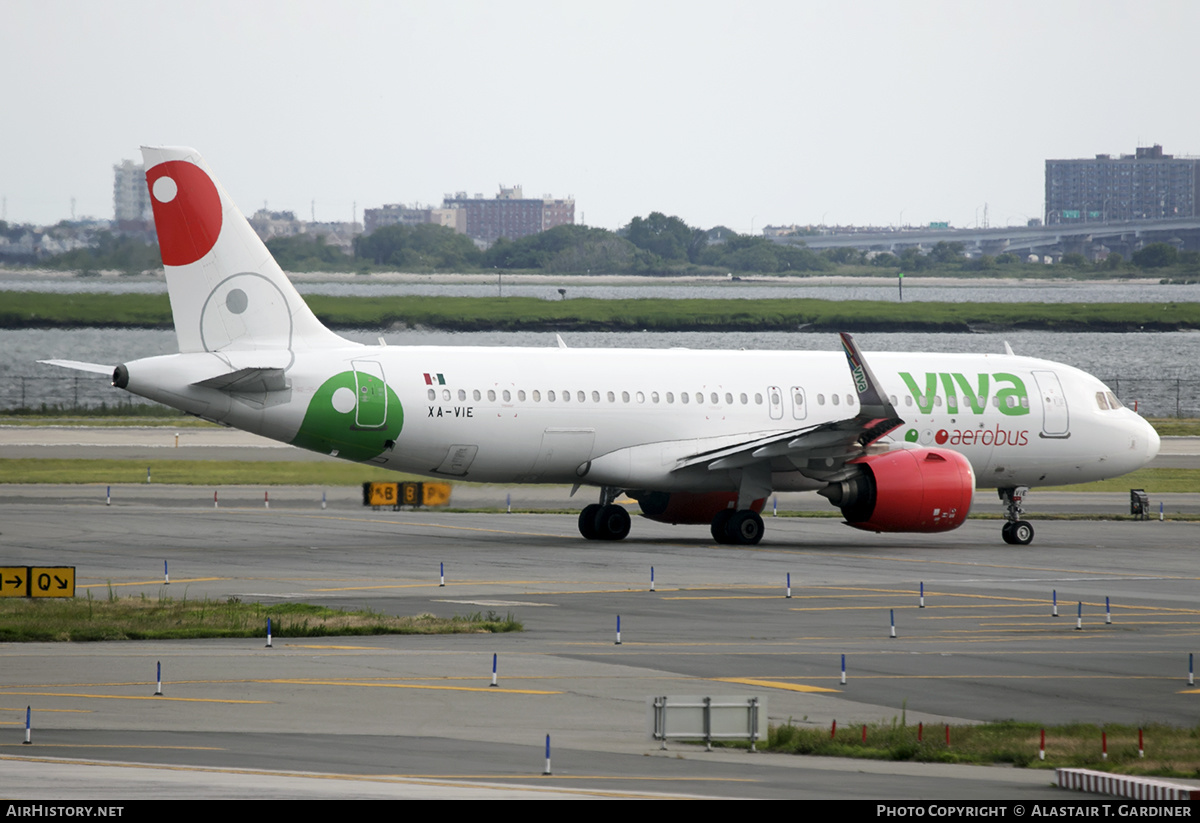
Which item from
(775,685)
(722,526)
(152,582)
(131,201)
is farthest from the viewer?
(131,201)

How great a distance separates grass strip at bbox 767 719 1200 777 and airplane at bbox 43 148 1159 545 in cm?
1747

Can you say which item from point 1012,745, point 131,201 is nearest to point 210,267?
point 1012,745

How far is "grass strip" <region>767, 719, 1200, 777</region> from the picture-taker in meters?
15.8

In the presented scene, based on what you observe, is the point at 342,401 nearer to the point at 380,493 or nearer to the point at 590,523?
the point at 590,523

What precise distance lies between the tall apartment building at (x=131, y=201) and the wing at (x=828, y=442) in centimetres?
4556

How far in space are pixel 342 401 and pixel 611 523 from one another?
7.70m

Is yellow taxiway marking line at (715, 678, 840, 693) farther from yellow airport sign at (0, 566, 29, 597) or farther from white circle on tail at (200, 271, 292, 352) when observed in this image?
white circle on tail at (200, 271, 292, 352)

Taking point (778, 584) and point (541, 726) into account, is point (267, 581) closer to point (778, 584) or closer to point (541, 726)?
point (778, 584)

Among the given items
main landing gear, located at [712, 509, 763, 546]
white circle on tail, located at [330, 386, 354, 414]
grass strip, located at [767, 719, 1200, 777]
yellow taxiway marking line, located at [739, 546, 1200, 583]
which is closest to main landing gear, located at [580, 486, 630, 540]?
main landing gear, located at [712, 509, 763, 546]

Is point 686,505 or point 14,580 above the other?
point 686,505

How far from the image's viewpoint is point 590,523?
37656 mm

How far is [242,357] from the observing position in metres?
33.4
